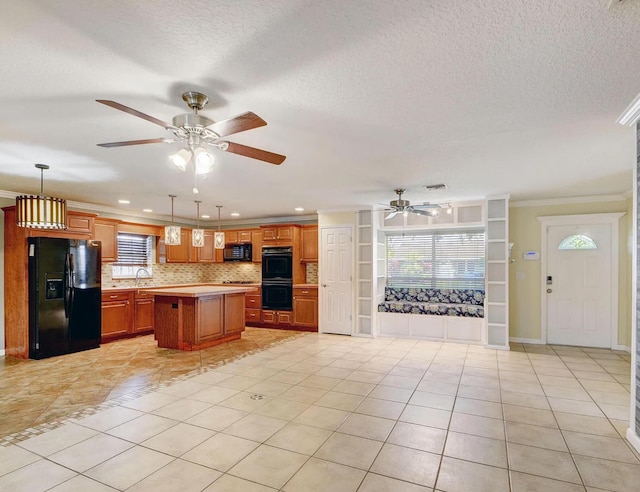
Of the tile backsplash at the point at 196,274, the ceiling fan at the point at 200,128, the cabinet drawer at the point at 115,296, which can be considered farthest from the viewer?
the tile backsplash at the point at 196,274

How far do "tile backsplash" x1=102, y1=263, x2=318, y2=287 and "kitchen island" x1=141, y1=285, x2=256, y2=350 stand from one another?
1809 millimetres

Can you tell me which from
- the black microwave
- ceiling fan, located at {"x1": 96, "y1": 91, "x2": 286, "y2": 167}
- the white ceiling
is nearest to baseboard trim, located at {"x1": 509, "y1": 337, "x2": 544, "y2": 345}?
the white ceiling

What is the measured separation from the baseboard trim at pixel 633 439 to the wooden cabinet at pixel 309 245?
5367 millimetres

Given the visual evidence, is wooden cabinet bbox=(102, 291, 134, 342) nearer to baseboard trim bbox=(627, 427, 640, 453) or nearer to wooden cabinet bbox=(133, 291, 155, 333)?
wooden cabinet bbox=(133, 291, 155, 333)

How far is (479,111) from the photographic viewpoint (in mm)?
2443

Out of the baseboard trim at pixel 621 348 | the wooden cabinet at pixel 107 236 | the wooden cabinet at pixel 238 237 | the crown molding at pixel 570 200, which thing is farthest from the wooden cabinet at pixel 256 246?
the baseboard trim at pixel 621 348

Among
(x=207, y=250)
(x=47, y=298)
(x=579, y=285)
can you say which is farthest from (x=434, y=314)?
(x=47, y=298)

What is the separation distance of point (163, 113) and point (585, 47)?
2470 mm

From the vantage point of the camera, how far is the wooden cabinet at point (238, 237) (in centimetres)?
806

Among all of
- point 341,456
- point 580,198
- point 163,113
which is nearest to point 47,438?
point 341,456

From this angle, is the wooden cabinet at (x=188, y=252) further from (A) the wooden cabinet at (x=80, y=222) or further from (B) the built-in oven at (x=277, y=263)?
(A) the wooden cabinet at (x=80, y=222)

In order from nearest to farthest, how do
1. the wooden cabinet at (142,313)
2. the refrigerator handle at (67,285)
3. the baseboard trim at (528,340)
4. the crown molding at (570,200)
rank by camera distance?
1. the refrigerator handle at (67,285)
2. the crown molding at (570,200)
3. the baseboard trim at (528,340)
4. the wooden cabinet at (142,313)

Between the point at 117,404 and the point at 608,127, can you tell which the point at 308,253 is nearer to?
the point at 117,404

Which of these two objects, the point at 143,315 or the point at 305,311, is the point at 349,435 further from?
the point at 143,315
